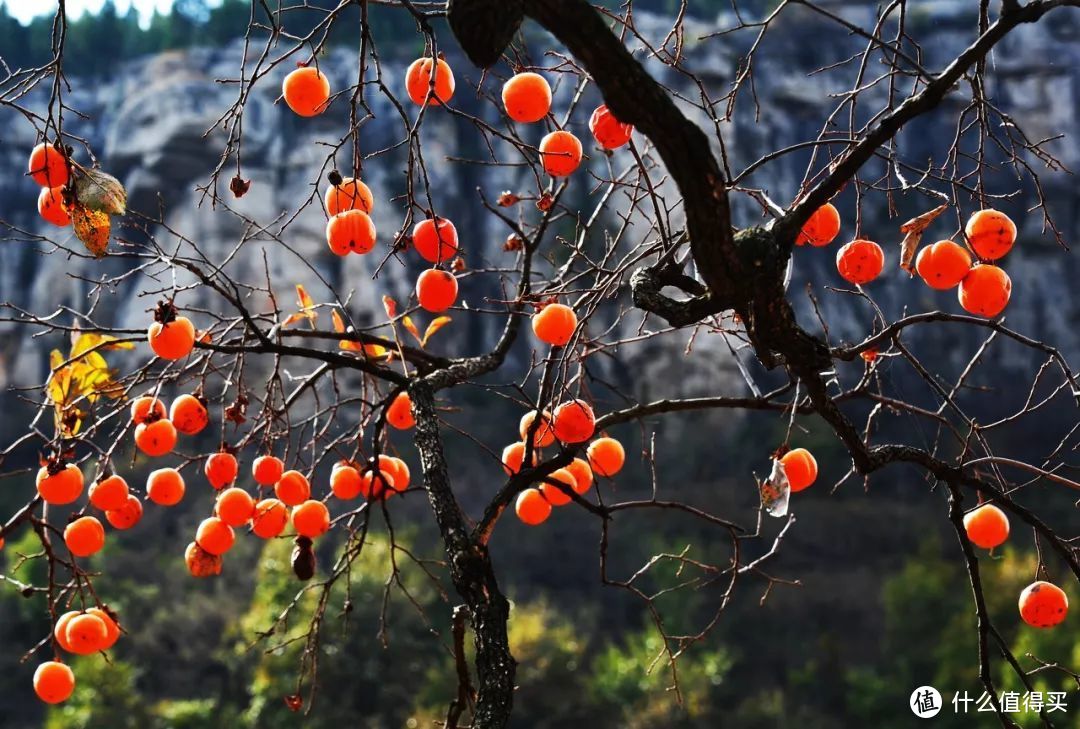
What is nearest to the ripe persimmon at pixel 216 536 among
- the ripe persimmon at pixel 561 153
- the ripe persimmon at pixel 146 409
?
the ripe persimmon at pixel 146 409

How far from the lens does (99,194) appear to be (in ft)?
4.46

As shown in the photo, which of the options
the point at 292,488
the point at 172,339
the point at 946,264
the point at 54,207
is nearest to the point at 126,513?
the point at 292,488

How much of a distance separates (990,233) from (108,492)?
1450 mm

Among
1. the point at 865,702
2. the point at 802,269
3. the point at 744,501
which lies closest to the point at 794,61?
the point at 802,269

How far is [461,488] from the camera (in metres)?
19.2

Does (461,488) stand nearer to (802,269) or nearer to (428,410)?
(802,269)

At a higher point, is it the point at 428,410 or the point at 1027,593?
the point at 428,410

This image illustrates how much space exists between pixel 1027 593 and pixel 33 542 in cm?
1462

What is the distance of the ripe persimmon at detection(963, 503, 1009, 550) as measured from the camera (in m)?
1.68

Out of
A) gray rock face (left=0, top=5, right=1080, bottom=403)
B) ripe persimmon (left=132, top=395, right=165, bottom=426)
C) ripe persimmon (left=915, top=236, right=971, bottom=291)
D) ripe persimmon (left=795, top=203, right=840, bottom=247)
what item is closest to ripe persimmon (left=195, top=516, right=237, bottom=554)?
ripe persimmon (left=132, top=395, right=165, bottom=426)

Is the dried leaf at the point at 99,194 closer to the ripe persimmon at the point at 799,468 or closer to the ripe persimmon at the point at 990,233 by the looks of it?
the ripe persimmon at the point at 799,468

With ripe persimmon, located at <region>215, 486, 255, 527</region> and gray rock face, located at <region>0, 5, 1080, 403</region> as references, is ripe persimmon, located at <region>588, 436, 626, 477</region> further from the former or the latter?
gray rock face, located at <region>0, 5, 1080, 403</region>

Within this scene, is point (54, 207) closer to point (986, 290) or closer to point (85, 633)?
point (85, 633)

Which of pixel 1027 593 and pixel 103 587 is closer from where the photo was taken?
pixel 1027 593
